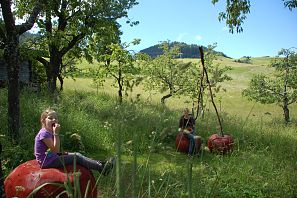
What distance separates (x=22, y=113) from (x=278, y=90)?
71.5ft

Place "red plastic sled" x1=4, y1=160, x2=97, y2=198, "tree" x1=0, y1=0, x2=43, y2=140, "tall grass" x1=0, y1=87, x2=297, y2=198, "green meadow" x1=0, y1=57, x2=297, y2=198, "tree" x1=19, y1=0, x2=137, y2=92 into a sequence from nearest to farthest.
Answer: "green meadow" x1=0, y1=57, x2=297, y2=198 < "red plastic sled" x1=4, y1=160, x2=97, y2=198 < "tall grass" x1=0, y1=87, x2=297, y2=198 < "tree" x1=0, y1=0, x2=43, y2=140 < "tree" x1=19, y1=0, x2=137, y2=92

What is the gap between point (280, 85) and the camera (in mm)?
27062

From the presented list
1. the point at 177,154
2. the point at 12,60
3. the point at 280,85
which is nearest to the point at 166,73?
the point at 280,85

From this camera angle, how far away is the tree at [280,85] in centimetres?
2573

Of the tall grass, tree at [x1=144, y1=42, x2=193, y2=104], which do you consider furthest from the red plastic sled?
tree at [x1=144, y1=42, x2=193, y2=104]

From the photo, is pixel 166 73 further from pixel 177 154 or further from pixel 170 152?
pixel 177 154

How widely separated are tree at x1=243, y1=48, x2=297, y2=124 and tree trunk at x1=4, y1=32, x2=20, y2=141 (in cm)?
2039

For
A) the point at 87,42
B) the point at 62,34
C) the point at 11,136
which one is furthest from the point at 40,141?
the point at 87,42

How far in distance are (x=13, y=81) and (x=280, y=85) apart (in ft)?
75.3

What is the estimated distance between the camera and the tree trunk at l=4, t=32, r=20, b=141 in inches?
326

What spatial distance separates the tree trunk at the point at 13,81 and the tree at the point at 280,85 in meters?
20.4

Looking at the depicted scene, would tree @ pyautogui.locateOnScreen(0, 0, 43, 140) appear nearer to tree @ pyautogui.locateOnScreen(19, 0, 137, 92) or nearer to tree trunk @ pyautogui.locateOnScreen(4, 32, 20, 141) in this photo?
tree trunk @ pyautogui.locateOnScreen(4, 32, 20, 141)

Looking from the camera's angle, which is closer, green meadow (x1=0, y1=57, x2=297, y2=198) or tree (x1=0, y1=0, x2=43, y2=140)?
green meadow (x1=0, y1=57, x2=297, y2=198)

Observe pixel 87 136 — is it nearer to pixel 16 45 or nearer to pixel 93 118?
pixel 93 118
